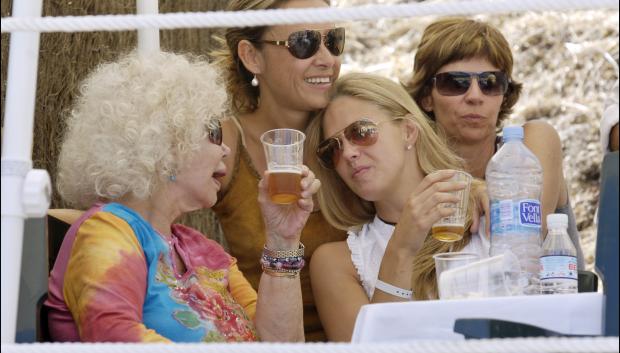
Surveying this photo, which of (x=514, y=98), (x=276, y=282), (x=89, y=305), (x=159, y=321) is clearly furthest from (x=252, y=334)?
(x=514, y=98)

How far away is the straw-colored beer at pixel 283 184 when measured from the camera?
2867mm

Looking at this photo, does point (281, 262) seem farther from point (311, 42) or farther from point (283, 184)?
point (311, 42)

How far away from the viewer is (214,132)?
3.08 meters

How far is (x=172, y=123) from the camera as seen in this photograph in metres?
2.96

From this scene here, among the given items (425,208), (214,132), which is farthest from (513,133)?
(214,132)

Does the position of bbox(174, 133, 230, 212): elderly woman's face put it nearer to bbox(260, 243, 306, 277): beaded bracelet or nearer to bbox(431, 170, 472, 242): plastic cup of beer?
bbox(260, 243, 306, 277): beaded bracelet

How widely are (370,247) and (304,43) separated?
29.6 inches

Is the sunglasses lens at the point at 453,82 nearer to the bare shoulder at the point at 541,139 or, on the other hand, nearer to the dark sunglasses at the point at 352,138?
the bare shoulder at the point at 541,139

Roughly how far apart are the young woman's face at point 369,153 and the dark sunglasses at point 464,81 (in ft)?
1.38

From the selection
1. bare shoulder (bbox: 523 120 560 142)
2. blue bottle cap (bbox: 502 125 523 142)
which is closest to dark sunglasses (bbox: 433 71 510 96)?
bare shoulder (bbox: 523 120 560 142)

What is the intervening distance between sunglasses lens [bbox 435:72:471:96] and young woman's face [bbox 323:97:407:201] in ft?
1.37

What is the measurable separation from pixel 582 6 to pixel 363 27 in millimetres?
7599

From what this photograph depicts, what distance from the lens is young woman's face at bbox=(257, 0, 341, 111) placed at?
389 centimetres

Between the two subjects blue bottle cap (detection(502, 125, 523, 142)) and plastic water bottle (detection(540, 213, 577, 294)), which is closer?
plastic water bottle (detection(540, 213, 577, 294))
